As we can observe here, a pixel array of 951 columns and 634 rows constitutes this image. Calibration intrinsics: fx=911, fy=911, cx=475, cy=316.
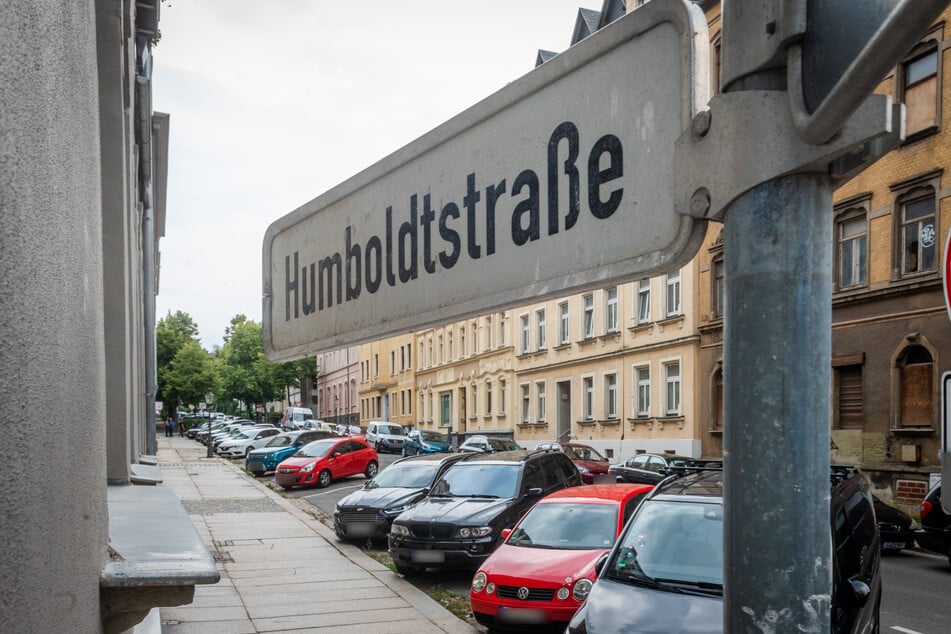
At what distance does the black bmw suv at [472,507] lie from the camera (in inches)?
526

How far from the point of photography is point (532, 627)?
9.80 metres

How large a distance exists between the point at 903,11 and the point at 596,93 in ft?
2.36

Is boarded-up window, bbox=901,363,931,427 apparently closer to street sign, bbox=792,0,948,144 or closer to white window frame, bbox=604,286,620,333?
white window frame, bbox=604,286,620,333

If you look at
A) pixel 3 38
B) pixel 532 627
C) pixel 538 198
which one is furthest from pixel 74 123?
pixel 532 627

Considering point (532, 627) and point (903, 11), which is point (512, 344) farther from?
point (903, 11)

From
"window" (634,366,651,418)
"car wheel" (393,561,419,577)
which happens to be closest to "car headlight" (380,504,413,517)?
"car wheel" (393,561,419,577)

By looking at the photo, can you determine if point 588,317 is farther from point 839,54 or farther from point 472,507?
point 839,54

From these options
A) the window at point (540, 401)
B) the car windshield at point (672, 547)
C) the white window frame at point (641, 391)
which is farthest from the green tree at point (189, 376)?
the car windshield at point (672, 547)

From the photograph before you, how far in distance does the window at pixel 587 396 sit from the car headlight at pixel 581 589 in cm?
3040

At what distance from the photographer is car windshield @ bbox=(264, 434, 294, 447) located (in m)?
35.9

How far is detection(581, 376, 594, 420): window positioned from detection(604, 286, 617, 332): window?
108 inches

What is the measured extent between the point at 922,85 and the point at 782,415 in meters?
24.6

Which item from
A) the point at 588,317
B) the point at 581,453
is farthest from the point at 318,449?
the point at 588,317

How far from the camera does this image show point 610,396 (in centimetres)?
3847
